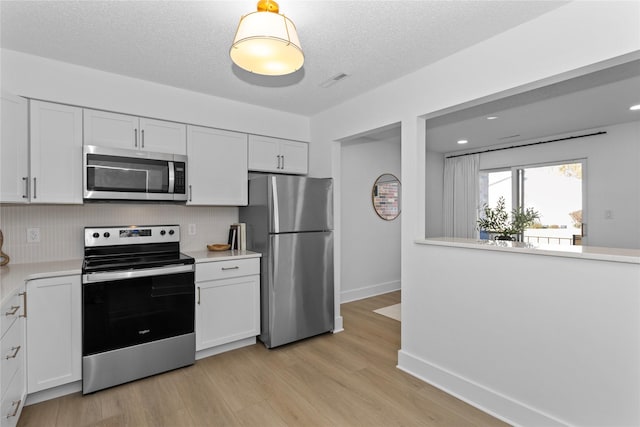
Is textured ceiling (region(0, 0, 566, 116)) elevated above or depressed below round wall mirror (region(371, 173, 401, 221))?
above

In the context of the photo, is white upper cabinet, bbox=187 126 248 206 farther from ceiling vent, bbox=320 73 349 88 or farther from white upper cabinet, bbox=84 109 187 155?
ceiling vent, bbox=320 73 349 88

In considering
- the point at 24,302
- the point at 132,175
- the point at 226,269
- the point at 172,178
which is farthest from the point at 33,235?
the point at 226,269

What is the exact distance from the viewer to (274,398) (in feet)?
7.52

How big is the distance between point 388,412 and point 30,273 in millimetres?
2575

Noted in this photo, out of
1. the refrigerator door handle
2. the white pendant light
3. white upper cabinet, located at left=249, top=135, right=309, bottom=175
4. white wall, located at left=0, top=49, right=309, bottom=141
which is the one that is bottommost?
the refrigerator door handle

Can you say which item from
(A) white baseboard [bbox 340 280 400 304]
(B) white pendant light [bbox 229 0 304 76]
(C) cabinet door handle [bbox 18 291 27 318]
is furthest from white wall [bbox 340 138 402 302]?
(C) cabinet door handle [bbox 18 291 27 318]

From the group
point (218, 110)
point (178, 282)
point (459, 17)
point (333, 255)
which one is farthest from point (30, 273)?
point (459, 17)

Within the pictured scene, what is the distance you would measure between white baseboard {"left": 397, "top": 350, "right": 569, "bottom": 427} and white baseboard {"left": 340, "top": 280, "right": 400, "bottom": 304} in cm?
195

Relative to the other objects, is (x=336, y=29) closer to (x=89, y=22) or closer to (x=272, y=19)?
(x=272, y=19)

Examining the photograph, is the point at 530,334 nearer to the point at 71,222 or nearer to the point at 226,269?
the point at 226,269

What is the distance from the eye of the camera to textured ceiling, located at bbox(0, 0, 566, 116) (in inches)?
71.5

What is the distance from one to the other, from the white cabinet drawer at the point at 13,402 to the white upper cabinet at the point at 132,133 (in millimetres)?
1700

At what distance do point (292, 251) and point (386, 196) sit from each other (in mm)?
2567

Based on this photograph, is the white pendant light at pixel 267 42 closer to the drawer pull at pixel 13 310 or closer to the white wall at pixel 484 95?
the white wall at pixel 484 95
